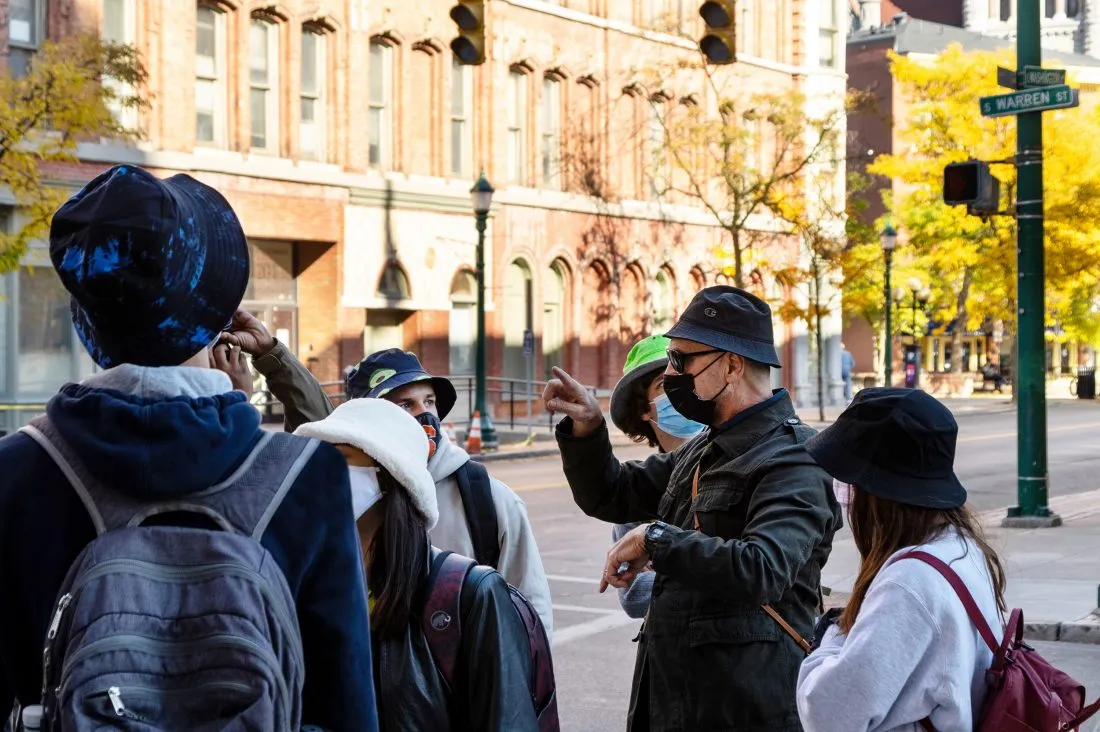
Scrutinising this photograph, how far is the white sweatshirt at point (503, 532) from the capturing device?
460cm

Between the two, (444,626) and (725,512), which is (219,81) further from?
(444,626)

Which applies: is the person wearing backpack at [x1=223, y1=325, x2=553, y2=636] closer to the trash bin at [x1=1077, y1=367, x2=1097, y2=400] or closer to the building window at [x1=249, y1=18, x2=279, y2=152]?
the building window at [x1=249, y1=18, x2=279, y2=152]

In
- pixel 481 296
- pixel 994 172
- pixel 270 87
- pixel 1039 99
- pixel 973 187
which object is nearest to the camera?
pixel 1039 99

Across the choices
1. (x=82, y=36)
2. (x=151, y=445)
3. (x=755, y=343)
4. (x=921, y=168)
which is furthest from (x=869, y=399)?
(x=921, y=168)

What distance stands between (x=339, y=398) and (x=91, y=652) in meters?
29.1

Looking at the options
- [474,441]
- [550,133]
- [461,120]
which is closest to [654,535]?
[474,441]

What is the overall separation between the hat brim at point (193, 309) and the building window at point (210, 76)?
2889 cm

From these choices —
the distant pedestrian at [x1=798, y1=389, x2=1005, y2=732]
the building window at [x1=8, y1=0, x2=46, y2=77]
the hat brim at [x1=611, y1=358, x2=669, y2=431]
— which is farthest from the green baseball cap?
the building window at [x1=8, y1=0, x2=46, y2=77]

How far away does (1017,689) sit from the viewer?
3146mm

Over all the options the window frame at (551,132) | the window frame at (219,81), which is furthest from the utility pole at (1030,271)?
the window frame at (551,132)

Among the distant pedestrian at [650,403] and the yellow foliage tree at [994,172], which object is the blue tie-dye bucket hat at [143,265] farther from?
the yellow foliage tree at [994,172]

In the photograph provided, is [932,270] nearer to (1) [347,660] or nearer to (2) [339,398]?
(2) [339,398]

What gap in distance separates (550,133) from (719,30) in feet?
82.2

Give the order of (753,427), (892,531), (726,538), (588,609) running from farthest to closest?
(588,609) < (753,427) < (726,538) < (892,531)
